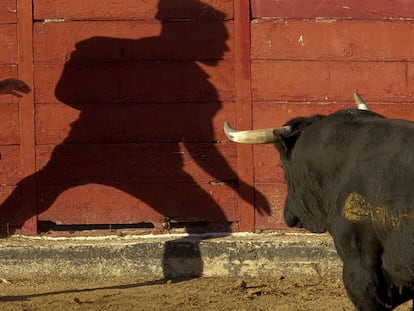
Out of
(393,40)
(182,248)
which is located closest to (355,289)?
(182,248)

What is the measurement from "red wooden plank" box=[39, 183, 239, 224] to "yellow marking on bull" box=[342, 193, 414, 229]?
9.76ft

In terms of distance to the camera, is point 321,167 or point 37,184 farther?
point 37,184

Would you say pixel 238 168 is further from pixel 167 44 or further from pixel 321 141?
pixel 321 141

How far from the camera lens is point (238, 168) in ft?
23.3

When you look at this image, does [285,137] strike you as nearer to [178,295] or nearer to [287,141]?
[287,141]

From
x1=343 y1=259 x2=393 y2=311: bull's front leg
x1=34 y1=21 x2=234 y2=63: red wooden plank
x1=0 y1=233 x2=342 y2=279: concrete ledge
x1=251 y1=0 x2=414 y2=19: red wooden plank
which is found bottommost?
x1=0 y1=233 x2=342 y2=279: concrete ledge

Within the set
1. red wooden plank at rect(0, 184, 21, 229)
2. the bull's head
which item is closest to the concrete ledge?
red wooden plank at rect(0, 184, 21, 229)

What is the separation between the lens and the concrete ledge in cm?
685

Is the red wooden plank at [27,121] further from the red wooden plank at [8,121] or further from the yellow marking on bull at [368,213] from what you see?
the yellow marking on bull at [368,213]

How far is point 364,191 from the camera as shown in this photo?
411 centimetres

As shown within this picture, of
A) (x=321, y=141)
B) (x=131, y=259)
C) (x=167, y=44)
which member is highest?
(x=167, y=44)

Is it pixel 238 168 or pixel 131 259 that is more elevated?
pixel 238 168

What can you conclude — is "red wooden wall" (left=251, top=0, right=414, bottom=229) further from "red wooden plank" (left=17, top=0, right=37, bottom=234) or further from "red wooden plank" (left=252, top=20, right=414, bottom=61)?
"red wooden plank" (left=17, top=0, right=37, bottom=234)

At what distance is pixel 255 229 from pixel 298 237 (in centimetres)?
34
